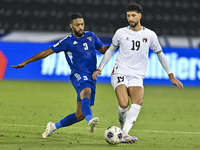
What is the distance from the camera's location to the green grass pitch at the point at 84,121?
5273mm

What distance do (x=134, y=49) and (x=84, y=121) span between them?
8.67 feet

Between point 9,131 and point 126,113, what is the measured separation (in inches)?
74.7

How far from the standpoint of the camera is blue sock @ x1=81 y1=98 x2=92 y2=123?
5.13 m

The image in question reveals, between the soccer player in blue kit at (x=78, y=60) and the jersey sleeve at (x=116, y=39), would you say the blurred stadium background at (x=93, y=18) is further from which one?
the jersey sleeve at (x=116, y=39)

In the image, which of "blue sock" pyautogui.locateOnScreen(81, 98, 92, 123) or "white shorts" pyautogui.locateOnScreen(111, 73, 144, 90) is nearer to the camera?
"blue sock" pyautogui.locateOnScreen(81, 98, 92, 123)

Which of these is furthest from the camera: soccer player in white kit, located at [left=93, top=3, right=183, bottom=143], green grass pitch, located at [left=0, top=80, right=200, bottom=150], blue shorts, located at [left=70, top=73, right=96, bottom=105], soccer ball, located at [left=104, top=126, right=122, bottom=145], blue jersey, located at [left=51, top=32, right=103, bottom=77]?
blue jersey, located at [left=51, top=32, right=103, bottom=77]

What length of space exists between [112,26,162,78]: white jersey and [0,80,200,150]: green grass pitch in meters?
1.07

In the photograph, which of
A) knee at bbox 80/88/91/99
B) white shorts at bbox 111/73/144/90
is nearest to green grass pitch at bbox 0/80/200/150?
knee at bbox 80/88/91/99

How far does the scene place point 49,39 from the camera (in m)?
15.1

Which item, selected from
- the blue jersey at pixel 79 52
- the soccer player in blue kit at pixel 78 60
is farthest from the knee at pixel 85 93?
the blue jersey at pixel 79 52

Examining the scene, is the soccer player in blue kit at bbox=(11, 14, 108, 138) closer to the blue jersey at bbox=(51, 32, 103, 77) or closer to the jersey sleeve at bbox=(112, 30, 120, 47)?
the blue jersey at bbox=(51, 32, 103, 77)

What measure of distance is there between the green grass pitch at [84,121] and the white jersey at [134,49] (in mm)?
1067

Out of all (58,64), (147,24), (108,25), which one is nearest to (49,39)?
(58,64)

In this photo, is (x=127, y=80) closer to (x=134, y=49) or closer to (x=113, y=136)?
(x=134, y=49)
